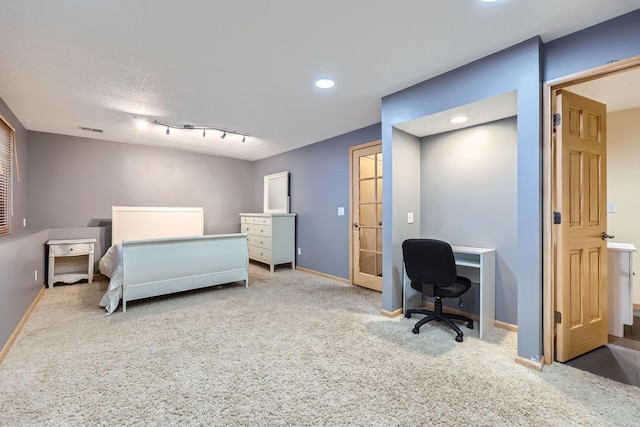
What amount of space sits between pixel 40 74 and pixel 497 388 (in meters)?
4.28

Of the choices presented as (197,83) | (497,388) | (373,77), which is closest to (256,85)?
(197,83)

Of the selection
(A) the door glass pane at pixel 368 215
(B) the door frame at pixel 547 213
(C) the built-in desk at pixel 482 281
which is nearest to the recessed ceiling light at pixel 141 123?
(A) the door glass pane at pixel 368 215

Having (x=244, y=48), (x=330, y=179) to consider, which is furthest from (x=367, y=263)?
(x=244, y=48)

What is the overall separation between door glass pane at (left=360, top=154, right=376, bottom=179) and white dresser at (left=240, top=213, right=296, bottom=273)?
174 centimetres

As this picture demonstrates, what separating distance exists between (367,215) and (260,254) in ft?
7.70

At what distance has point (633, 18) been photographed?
5.72ft

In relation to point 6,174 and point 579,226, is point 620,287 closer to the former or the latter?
point 579,226

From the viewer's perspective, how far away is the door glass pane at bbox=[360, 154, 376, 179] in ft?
13.1

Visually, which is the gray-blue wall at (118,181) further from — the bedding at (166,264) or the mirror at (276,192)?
the mirror at (276,192)

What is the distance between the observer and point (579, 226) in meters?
2.20

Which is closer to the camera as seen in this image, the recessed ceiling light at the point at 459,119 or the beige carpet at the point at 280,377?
the beige carpet at the point at 280,377

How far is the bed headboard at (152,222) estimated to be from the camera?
4777 millimetres

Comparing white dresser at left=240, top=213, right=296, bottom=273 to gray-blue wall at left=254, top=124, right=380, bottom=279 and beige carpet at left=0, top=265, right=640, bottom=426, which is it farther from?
beige carpet at left=0, top=265, right=640, bottom=426

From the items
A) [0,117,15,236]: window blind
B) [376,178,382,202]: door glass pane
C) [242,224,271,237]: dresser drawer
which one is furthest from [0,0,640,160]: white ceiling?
[242,224,271,237]: dresser drawer
